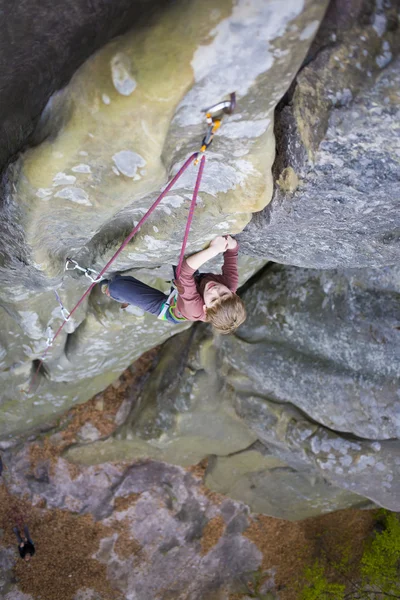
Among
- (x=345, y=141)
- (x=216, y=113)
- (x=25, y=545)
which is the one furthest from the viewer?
(x=25, y=545)

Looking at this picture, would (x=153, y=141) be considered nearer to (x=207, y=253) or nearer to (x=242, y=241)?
(x=207, y=253)

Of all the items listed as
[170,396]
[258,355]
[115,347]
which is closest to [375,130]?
[258,355]

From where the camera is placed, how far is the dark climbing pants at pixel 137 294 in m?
4.22

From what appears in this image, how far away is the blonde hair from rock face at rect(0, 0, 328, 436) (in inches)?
19.1

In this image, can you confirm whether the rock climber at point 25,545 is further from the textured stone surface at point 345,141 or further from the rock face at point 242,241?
the textured stone surface at point 345,141

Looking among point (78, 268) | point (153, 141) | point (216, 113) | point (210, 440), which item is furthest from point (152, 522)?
point (216, 113)

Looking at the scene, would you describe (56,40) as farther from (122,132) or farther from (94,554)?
(94,554)

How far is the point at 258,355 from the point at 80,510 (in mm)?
4312

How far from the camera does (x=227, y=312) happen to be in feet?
11.5

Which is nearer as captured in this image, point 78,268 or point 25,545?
point 78,268

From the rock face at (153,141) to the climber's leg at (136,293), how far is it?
147 mm

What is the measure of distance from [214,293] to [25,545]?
616 centimetres

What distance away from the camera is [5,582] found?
288 inches

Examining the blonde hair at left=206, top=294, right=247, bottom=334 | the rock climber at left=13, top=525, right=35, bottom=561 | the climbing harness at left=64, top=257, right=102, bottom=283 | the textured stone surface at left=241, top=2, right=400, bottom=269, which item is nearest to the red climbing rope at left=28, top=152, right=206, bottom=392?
the climbing harness at left=64, top=257, right=102, bottom=283
